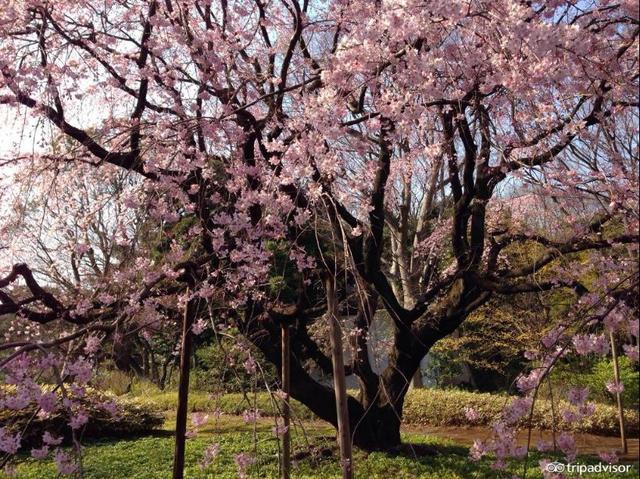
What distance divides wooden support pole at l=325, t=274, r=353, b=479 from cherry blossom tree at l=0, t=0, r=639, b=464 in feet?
0.59

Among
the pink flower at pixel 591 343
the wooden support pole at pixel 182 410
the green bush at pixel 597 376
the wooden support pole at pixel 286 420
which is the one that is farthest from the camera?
the green bush at pixel 597 376

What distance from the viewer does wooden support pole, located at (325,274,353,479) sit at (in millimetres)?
3088

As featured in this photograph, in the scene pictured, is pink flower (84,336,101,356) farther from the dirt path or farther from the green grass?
the dirt path

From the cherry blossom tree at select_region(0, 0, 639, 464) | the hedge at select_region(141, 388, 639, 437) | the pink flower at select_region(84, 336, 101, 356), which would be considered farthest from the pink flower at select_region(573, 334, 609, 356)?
the hedge at select_region(141, 388, 639, 437)

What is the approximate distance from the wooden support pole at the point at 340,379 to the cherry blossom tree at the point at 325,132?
Answer: 0.18 meters

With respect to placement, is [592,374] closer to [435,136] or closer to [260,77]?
[435,136]

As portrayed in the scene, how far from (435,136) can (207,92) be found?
9.07ft

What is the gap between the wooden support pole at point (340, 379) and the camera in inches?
122

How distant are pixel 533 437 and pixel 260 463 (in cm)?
374

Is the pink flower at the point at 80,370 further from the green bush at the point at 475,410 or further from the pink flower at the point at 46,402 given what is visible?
the green bush at the point at 475,410

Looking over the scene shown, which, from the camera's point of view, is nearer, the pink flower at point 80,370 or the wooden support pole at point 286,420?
the pink flower at point 80,370

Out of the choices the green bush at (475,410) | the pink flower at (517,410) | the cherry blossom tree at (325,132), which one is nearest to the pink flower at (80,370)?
the cherry blossom tree at (325,132)

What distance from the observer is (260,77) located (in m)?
4.08

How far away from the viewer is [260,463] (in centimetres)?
562
